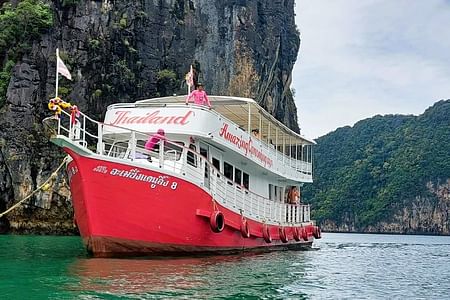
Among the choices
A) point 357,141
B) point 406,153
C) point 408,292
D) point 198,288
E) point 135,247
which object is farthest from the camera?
point 357,141

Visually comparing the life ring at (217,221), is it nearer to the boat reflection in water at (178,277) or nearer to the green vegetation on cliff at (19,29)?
the boat reflection in water at (178,277)

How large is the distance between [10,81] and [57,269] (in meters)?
25.2

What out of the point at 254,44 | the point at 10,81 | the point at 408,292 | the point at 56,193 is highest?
the point at 254,44

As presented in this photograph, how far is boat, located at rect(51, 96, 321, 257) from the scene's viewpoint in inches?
546

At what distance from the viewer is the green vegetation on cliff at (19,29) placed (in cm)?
3616

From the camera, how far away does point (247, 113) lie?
68.1 ft

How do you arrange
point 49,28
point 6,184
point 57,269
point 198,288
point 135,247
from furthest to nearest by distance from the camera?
1. point 49,28
2. point 6,184
3. point 135,247
4. point 57,269
5. point 198,288

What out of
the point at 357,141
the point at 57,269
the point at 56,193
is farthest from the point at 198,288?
the point at 357,141

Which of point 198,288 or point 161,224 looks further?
point 161,224

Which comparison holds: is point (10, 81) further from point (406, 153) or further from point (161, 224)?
point (406, 153)

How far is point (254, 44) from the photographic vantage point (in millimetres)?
58438

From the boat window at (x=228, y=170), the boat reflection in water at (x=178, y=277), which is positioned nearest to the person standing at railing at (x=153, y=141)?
the boat reflection in water at (x=178, y=277)

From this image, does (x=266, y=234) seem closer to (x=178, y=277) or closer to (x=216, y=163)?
(x=216, y=163)

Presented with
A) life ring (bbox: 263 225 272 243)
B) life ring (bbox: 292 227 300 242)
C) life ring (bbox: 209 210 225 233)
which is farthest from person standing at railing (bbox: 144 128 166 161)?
life ring (bbox: 292 227 300 242)
